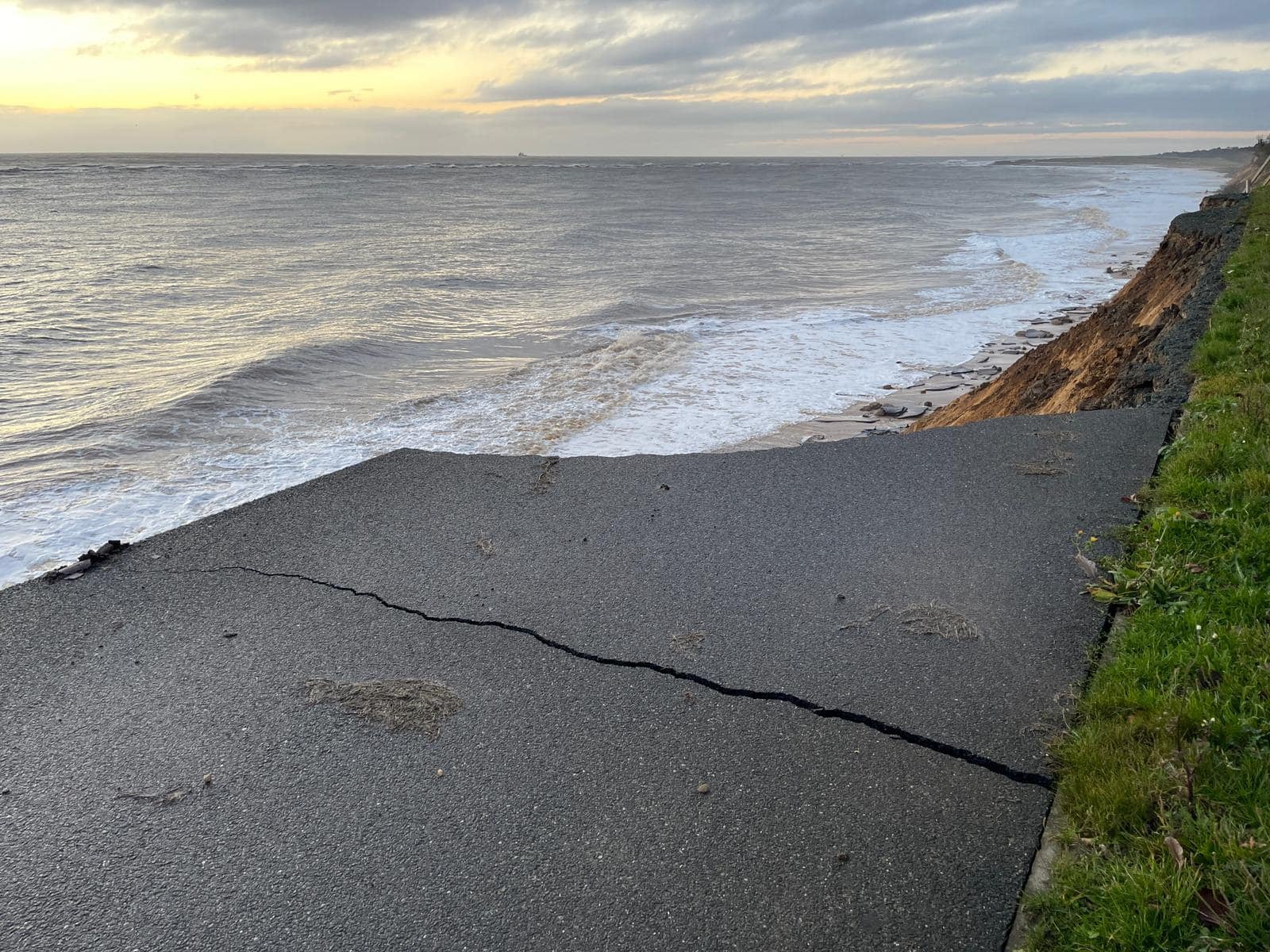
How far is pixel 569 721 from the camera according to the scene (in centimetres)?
362

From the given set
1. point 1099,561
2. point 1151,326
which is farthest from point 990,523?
point 1151,326

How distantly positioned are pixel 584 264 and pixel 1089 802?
2419cm

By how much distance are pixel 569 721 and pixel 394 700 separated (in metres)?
0.80

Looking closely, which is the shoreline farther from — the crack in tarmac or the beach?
the crack in tarmac

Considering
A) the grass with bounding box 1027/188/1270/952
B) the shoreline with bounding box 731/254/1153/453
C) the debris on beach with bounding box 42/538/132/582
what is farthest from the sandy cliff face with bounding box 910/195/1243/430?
the debris on beach with bounding box 42/538/132/582

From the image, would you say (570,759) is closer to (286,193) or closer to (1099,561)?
(1099,561)

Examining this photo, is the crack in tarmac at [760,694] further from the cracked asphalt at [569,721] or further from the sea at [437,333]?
the sea at [437,333]

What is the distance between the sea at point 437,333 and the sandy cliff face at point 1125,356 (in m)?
1.90

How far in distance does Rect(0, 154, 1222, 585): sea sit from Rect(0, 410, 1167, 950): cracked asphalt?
2.42 m

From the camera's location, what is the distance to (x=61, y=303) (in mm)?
18094

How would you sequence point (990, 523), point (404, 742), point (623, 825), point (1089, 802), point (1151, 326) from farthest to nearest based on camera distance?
point (1151, 326) → point (990, 523) → point (404, 742) → point (623, 825) → point (1089, 802)

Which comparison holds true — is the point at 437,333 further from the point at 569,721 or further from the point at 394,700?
the point at 569,721

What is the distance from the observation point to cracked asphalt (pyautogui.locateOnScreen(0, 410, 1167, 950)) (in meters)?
2.76

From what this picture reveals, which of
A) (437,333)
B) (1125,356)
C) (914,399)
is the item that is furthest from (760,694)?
(437,333)
